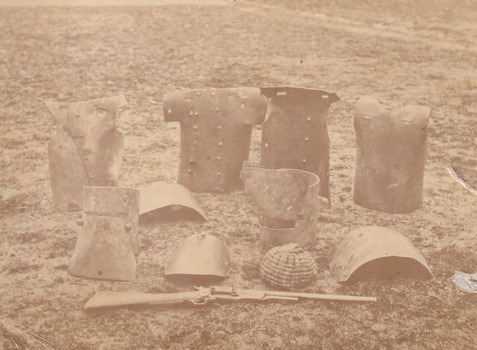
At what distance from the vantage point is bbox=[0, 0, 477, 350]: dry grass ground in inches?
136

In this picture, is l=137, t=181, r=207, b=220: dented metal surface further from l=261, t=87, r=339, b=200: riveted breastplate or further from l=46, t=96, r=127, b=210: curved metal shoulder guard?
l=261, t=87, r=339, b=200: riveted breastplate

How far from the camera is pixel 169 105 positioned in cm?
500

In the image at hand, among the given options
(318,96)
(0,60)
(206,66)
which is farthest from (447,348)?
(0,60)

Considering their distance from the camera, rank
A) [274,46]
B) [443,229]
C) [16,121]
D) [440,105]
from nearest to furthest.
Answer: [443,229]
[16,121]
[440,105]
[274,46]

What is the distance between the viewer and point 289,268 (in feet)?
12.3

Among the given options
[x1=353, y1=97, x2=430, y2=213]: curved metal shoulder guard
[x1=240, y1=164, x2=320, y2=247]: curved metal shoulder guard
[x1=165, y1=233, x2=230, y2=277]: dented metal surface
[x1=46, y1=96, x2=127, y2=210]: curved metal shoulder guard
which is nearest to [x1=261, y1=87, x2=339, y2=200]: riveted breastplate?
[x1=353, y1=97, x2=430, y2=213]: curved metal shoulder guard

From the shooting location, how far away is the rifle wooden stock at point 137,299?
3.58m

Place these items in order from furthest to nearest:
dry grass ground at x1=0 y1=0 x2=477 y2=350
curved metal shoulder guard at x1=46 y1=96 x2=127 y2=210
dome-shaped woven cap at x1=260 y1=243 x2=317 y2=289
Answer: curved metal shoulder guard at x1=46 y1=96 x2=127 y2=210
dome-shaped woven cap at x1=260 y1=243 x2=317 y2=289
dry grass ground at x1=0 y1=0 x2=477 y2=350

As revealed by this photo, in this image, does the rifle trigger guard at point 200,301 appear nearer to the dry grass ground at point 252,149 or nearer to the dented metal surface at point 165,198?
the dry grass ground at point 252,149

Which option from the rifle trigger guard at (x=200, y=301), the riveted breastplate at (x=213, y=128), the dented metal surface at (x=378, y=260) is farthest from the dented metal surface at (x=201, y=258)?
the riveted breastplate at (x=213, y=128)

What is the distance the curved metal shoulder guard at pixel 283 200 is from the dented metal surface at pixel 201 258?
41 centimetres

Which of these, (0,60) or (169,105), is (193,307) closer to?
(169,105)

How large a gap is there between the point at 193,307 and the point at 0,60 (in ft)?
26.1

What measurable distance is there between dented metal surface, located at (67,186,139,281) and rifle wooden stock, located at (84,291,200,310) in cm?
24
